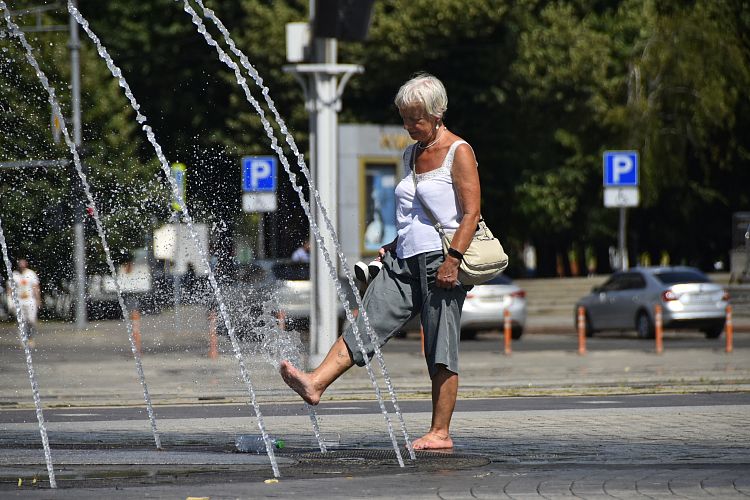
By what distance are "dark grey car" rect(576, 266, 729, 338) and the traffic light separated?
1217cm

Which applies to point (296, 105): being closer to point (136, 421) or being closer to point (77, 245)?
point (77, 245)

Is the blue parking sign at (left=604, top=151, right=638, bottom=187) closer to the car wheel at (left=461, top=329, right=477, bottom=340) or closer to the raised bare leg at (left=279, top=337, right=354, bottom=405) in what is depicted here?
the car wheel at (left=461, top=329, right=477, bottom=340)

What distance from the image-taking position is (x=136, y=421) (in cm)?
1092

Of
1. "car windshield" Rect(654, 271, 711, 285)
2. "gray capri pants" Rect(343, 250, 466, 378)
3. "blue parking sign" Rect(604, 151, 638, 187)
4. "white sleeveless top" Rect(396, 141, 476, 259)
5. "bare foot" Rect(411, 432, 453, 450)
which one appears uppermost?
"white sleeveless top" Rect(396, 141, 476, 259)

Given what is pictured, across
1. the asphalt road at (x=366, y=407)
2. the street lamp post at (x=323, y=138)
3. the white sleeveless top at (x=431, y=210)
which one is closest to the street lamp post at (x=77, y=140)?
the street lamp post at (x=323, y=138)

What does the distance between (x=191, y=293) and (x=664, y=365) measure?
7746 mm

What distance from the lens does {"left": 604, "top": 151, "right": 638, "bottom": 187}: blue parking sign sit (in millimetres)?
30359

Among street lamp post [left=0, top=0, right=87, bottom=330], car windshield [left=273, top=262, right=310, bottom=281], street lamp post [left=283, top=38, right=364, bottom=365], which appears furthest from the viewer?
street lamp post [left=0, top=0, right=87, bottom=330]

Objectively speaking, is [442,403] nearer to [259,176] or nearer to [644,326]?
[259,176]

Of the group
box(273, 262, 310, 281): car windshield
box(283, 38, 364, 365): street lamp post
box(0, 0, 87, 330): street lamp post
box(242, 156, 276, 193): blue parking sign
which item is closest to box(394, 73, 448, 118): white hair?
box(283, 38, 364, 365): street lamp post

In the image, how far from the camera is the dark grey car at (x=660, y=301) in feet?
95.7

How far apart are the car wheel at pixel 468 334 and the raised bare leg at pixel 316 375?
904 inches

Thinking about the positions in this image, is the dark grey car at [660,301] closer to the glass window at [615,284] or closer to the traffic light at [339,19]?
the glass window at [615,284]

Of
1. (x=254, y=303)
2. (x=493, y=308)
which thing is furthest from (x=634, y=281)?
(x=254, y=303)
